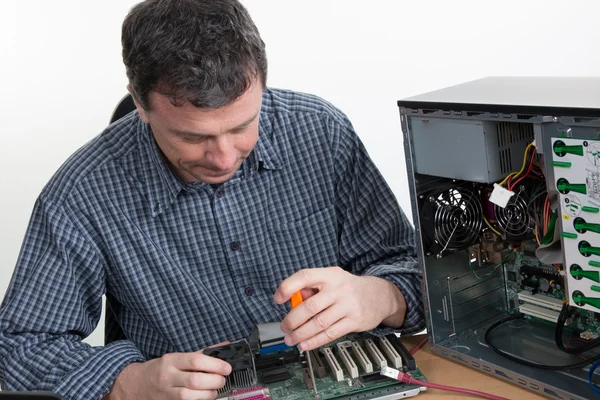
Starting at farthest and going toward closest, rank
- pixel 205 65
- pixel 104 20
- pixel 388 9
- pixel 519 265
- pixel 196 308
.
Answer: pixel 388 9, pixel 104 20, pixel 196 308, pixel 519 265, pixel 205 65

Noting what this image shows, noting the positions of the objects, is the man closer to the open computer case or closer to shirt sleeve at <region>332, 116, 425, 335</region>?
shirt sleeve at <region>332, 116, 425, 335</region>

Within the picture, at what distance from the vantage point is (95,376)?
134cm

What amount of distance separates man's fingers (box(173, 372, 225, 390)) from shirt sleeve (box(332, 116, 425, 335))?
441 millimetres

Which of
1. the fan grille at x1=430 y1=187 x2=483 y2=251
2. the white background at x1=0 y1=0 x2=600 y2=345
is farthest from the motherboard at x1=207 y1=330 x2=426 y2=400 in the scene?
the white background at x1=0 y1=0 x2=600 y2=345

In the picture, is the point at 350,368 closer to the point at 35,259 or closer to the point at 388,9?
the point at 35,259

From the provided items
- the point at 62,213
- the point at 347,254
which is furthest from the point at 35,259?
the point at 347,254

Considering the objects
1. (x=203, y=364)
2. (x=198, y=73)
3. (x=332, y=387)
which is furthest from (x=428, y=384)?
(x=198, y=73)

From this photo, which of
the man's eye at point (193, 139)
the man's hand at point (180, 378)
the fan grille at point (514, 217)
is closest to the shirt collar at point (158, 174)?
the man's eye at point (193, 139)

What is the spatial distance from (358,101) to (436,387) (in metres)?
2.09

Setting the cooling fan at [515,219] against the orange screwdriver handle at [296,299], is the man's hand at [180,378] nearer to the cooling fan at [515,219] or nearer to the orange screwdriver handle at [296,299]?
the orange screwdriver handle at [296,299]

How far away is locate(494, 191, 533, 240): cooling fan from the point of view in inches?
50.7

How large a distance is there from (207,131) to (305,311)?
343 mm

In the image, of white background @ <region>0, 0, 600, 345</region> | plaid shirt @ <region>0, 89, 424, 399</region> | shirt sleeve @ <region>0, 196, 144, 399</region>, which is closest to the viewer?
shirt sleeve @ <region>0, 196, 144, 399</region>

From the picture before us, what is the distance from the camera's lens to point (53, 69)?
2842mm
